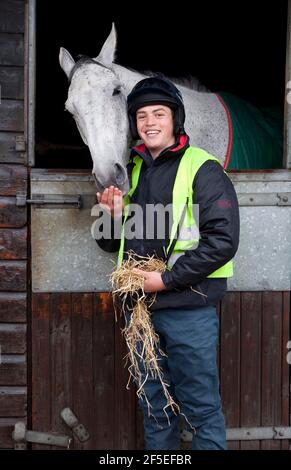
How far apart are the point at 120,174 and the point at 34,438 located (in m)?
1.56

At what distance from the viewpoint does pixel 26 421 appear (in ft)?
10.2

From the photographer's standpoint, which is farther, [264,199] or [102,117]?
[264,199]

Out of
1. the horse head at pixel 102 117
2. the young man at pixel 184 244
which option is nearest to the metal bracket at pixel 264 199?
the young man at pixel 184 244

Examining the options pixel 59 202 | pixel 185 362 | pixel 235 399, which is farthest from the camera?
pixel 235 399

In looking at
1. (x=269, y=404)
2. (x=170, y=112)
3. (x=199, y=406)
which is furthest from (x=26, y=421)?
(x=170, y=112)

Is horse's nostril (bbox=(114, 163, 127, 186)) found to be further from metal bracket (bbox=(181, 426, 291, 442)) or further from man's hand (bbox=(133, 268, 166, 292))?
metal bracket (bbox=(181, 426, 291, 442))

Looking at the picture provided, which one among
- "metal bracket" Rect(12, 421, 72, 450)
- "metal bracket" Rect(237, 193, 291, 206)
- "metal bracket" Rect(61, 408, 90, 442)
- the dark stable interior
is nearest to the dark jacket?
"metal bracket" Rect(237, 193, 291, 206)

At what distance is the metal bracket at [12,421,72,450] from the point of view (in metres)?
3.06

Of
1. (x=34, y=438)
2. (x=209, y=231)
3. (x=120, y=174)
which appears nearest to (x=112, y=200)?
(x=120, y=174)

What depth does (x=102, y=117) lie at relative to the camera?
2572 mm

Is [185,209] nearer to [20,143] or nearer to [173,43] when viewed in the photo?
[20,143]

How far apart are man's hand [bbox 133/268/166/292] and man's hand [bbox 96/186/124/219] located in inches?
10.8

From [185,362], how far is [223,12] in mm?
4273
